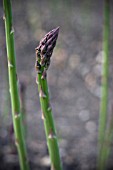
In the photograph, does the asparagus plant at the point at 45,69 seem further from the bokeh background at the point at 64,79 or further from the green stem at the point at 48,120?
the bokeh background at the point at 64,79

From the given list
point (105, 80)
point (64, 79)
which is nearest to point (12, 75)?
point (105, 80)

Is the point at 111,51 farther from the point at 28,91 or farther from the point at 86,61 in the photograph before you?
the point at 28,91

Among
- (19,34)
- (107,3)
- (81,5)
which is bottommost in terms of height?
(107,3)

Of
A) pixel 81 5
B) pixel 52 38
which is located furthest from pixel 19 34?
pixel 52 38

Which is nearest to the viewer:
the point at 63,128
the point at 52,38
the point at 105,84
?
the point at 52,38

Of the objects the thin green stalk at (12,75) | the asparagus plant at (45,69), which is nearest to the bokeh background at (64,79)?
the thin green stalk at (12,75)

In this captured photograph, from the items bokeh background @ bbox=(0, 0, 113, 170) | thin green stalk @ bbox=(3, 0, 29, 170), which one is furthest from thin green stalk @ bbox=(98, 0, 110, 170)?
thin green stalk @ bbox=(3, 0, 29, 170)
